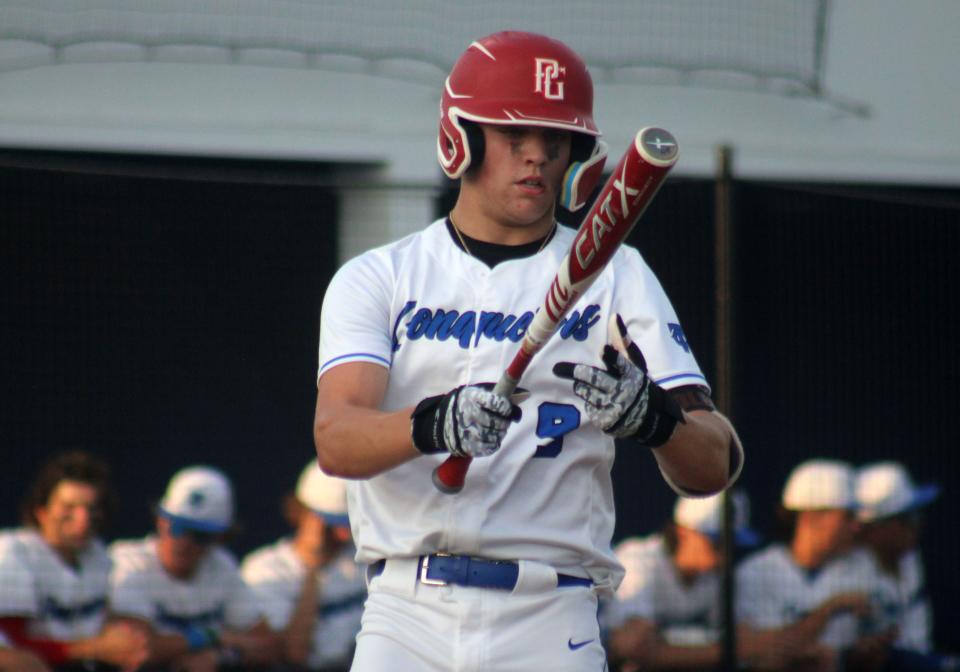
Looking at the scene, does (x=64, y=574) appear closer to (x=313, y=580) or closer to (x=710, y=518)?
(x=313, y=580)

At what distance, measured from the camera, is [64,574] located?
20.1ft

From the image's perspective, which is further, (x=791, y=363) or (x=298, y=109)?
(x=298, y=109)

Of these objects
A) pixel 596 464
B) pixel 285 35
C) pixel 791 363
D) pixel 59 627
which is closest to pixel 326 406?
pixel 596 464

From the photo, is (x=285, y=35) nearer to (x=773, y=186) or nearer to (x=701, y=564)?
(x=773, y=186)

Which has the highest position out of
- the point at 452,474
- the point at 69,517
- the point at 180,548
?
the point at 452,474

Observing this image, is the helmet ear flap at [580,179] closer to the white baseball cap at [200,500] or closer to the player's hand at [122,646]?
the player's hand at [122,646]

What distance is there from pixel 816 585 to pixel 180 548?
277 centimetres

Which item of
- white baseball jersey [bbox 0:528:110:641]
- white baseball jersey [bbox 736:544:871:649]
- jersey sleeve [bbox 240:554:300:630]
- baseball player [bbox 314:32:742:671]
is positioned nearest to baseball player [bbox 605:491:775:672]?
white baseball jersey [bbox 736:544:871:649]

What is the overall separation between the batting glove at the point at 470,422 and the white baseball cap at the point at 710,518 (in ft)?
13.0

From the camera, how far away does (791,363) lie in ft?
23.1

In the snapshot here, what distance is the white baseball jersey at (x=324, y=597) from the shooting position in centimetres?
637

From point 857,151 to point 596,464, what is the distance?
263 inches

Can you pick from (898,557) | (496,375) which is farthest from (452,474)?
(898,557)

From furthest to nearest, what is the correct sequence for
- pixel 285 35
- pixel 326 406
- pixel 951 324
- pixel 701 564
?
pixel 285 35, pixel 951 324, pixel 701 564, pixel 326 406
